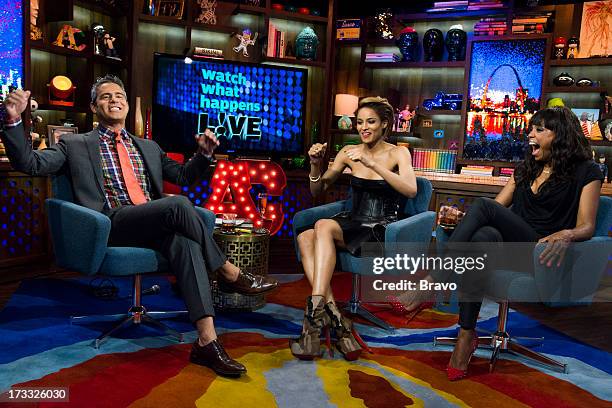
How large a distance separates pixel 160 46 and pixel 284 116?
50.0 inches

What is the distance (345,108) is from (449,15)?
1361 mm

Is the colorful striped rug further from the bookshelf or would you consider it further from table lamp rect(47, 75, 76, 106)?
the bookshelf

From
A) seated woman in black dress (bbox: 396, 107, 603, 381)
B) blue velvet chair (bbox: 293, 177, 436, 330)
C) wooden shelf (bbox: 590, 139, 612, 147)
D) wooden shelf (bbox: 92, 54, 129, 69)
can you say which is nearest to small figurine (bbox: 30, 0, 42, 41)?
wooden shelf (bbox: 92, 54, 129, 69)

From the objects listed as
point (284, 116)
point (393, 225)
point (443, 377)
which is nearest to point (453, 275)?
point (393, 225)

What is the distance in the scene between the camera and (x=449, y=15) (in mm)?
5523

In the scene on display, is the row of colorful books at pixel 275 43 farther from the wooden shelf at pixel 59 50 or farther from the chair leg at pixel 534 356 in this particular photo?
the chair leg at pixel 534 356

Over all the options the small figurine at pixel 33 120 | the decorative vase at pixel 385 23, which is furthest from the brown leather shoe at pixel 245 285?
the decorative vase at pixel 385 23

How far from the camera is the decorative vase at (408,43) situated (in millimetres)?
5555

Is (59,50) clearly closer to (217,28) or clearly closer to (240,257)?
(217,28)

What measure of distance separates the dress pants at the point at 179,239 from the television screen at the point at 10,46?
1.70 m

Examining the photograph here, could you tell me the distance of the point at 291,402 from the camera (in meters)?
2.19

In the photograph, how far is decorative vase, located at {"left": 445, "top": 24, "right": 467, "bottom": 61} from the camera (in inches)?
214

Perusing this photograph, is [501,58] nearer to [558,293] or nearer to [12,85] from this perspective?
[558,293]

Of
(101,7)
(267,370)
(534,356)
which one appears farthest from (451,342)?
(101,7)
